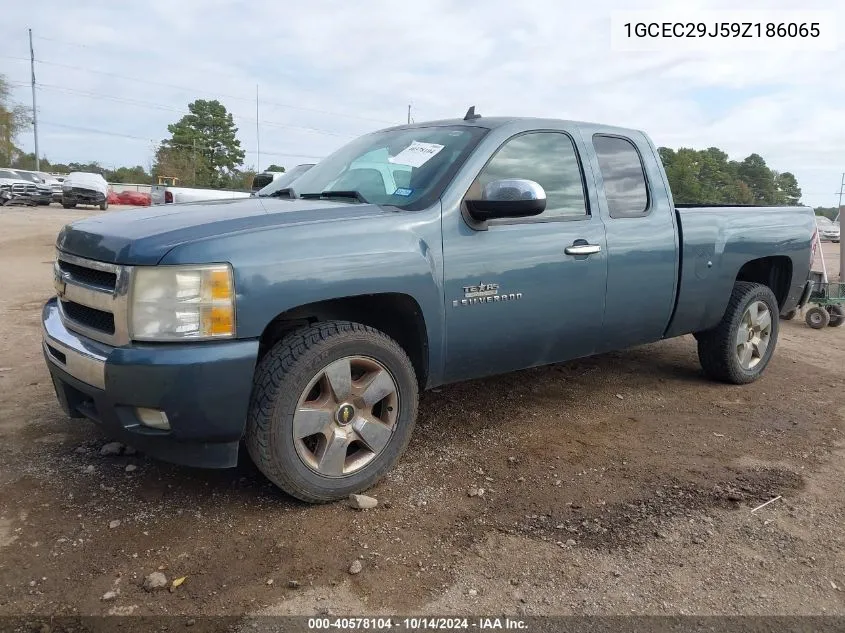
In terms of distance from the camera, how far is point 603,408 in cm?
438

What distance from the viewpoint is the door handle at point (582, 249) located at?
11.7 feet

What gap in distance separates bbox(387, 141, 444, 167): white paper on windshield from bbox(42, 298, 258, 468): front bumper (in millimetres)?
1429

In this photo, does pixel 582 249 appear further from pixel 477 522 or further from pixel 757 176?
pixel 757 176

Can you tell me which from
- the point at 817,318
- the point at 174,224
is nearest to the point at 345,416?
the point at 174,224

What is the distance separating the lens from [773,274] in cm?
527

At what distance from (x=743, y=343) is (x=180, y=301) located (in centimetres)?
415

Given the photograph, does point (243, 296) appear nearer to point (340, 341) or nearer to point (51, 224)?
point (340, 341)

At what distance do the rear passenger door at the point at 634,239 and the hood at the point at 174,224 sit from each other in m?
1.53

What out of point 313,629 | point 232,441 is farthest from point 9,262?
point 313,629

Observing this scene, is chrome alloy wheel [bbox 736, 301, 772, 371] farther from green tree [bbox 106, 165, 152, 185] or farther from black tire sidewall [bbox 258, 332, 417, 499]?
green tree [bbox 106, 165, 152, 185]

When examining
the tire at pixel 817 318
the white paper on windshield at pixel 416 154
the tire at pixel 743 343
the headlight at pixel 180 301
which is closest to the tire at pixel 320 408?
the headlight at pixel 180 301

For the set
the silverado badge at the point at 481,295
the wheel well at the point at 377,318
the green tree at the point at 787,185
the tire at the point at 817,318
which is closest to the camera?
the wheel well at the point at 377,318

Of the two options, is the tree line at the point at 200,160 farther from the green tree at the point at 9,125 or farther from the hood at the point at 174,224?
the hood at the point at 174,224

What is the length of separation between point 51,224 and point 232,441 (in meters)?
18.6
